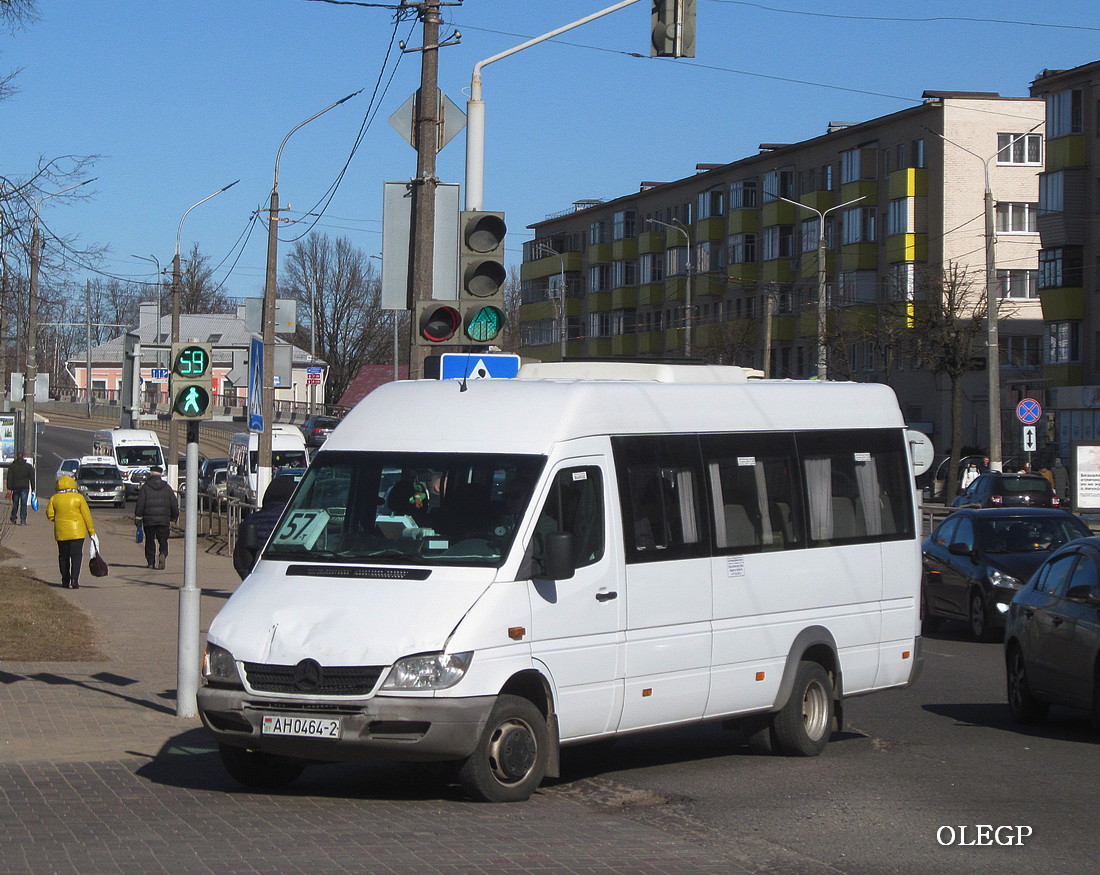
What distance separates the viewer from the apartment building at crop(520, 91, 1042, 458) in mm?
67250

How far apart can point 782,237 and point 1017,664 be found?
69.2m

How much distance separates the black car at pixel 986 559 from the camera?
18.9 metres

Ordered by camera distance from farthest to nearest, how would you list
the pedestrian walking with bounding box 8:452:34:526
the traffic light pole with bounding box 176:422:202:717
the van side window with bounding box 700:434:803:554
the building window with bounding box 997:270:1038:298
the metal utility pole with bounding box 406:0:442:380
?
the building window with bounding box 997:270:1038:298 < the pedestrian walking with bounding box 8:452:34:526 < the metal utility pole with bounding box 406:0:442:380 < the traffic light pole with bounding box 176:422:202:717 < the van side window with bounding box 700:434:803:554

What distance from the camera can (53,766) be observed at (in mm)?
9758

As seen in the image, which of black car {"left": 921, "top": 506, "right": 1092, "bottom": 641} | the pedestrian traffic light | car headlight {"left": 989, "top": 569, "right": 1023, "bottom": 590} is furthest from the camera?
black car {"left": 921, "top": 506, "right": 1092, "bottom": 641}

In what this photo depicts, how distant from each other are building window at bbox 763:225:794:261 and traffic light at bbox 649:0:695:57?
217 feet

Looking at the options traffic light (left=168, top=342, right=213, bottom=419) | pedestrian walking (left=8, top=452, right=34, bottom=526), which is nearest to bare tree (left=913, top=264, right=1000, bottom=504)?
pedestrian walking (left=8, top=452, right=34, bottom=526)

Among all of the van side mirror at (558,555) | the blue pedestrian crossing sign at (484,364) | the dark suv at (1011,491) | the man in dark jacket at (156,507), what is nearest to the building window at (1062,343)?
the dark suv at (1011,491)

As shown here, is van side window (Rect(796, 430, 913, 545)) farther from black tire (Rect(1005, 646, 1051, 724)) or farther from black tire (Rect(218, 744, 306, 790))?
black tire (Rect(218, 744, 306, 790))

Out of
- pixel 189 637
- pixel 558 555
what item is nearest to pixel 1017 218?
pixel 189 637

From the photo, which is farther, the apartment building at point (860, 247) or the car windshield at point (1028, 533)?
the apartment building at point (860, 247)

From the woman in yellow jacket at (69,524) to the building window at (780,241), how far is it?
60548 mm

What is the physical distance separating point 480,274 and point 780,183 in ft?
226

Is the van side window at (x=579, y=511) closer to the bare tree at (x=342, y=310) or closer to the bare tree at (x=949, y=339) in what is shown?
the bare tree at (x=949, y=339)
